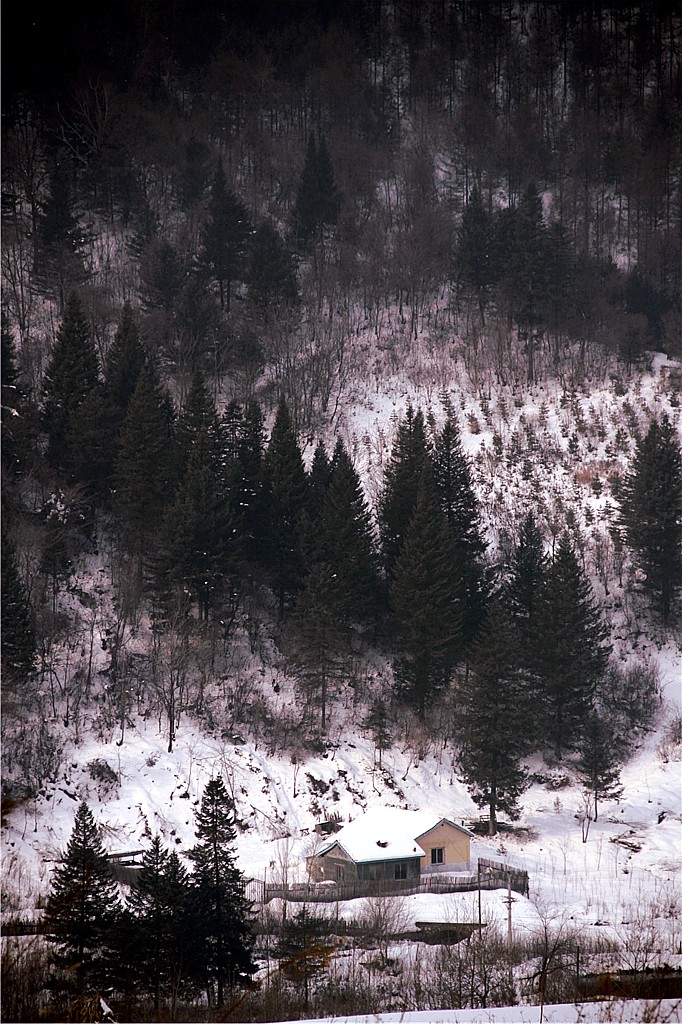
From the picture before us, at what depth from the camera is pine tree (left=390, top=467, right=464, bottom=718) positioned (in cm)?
3503

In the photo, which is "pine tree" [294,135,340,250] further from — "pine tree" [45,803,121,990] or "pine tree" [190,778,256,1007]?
"pine tree" [45,803,121,990]

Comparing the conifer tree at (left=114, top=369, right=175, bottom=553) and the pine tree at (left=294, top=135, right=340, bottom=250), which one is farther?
the pine tree at (left=294, top=135, right=340, bottom=250)

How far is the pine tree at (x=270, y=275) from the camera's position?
2151 inches

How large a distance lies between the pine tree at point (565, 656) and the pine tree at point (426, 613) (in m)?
2.93

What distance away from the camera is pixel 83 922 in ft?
67.1

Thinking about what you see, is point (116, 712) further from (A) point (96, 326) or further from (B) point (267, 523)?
(A) point (96, 326)

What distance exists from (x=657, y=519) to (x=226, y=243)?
2823cm

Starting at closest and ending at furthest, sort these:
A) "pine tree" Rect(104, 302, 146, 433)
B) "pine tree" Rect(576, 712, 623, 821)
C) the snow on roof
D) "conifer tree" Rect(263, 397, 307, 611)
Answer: the snow on roof → "pine tree" Rect(576, 712, 623, 821) → "conifer tree" Rect(263, 397, 307, 611) → "pine tree" Rect(104, 302, 146, 433)

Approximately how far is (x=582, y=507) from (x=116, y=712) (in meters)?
20.6

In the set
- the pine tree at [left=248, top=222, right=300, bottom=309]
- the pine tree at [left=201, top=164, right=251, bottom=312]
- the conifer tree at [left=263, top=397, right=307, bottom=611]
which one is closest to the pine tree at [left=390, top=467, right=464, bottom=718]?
the conifer tree at [left=263, top=397, right=307, bottom=611]

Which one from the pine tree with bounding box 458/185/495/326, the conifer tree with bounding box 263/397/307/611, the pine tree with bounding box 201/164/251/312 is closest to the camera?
the conifer tree with bounding box 263/397/307/611

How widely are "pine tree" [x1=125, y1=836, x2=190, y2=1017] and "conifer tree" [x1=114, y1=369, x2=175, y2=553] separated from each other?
16.5m

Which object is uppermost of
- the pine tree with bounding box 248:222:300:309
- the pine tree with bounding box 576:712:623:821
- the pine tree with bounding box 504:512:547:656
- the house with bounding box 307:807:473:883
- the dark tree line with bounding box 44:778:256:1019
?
the pine tree with bounding box 248:222:300:309

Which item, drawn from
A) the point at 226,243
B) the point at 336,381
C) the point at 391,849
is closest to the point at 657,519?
the point at 391,849
